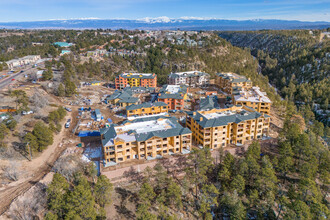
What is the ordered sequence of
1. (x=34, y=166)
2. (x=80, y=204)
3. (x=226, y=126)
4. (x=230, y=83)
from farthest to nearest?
(x=230, y=83) < (x=226, y=126) < (x=34, y=166) < (x=80, y=204)

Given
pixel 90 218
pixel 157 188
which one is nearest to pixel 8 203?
pixel 90 218

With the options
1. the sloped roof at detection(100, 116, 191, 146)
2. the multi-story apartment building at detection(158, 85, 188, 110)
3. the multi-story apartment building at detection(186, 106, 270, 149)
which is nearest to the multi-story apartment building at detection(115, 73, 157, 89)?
the multi-story apartment building at detection(158, 85, 188, 110)

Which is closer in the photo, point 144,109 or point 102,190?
point 102,190

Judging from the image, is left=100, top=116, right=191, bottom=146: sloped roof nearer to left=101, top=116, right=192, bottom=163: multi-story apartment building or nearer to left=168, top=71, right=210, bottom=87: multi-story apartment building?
left=101, top=116, right=192, bottom=163: multi-story apartment building

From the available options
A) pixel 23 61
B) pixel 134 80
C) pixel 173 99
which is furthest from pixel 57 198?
pixel 23 61

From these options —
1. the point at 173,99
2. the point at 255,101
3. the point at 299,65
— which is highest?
the point at 299,65

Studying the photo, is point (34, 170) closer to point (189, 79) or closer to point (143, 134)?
point (143, 134)

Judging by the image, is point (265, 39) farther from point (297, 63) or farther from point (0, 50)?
point (0, 50)

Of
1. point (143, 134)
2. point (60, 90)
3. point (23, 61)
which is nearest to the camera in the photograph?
point (143, 134)
